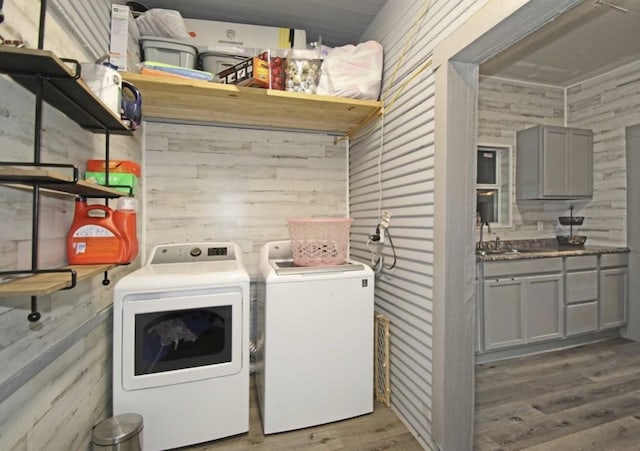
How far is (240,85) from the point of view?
1926 mm

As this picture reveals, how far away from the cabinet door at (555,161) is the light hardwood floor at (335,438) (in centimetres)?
278

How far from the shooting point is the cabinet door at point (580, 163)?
3430mm

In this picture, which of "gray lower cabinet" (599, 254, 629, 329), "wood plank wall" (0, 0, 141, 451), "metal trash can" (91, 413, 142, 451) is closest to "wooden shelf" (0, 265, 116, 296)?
"wood plank wall" (0, 0, 141, 451)

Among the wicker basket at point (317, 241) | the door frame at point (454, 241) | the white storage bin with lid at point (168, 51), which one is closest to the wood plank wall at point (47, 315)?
the white storage bin with lid at point (168, 51)

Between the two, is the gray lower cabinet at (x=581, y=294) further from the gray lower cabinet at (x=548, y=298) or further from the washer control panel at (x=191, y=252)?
the washer control panel at (x=191, y=252)

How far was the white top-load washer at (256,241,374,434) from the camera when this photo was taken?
73.9 inches

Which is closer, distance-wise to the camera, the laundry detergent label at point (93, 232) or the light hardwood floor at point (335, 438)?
the laundry detergent label at point (93, 232)

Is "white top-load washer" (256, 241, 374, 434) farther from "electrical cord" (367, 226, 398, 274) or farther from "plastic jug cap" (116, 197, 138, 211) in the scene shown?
"plastic jug cap" (116, 197, 138, 211)

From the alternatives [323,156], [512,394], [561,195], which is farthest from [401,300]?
[561,195]

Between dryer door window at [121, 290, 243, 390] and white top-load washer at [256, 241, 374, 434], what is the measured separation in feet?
0.70

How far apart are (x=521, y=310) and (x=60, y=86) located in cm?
348

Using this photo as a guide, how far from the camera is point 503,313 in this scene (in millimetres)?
2852

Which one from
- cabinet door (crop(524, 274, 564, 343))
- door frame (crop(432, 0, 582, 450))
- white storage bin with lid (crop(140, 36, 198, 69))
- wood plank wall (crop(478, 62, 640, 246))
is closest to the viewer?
door frame (crop(432, 0, 582, 450))

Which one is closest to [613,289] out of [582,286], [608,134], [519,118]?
[582,286]
